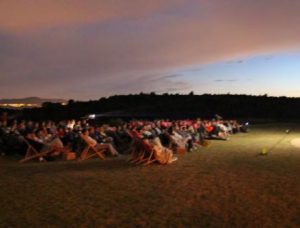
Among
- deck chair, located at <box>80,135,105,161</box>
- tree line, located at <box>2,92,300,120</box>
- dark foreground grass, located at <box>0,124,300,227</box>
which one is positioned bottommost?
dark foreground grass, located at <box>0,124,300,227</box>

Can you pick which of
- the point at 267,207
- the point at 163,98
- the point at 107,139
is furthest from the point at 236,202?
the point at 163,98

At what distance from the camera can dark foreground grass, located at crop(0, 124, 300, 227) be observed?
5.44m

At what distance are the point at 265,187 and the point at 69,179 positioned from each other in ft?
13.0

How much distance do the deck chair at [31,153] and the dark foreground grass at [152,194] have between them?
0.49 meters

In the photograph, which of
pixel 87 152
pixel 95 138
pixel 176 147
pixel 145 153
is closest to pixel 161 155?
pixel 145 153

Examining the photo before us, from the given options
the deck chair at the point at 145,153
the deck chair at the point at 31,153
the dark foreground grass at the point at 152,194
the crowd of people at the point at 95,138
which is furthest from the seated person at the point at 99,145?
the deck chair at the point at 145,153

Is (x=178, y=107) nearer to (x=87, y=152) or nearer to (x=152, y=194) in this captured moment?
(x=87, y=152)

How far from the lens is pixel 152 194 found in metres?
6.96

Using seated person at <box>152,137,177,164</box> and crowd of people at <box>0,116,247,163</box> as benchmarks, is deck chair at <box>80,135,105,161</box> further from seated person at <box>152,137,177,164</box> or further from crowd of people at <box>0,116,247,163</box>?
seated person at <box>152,137,177,164</box>

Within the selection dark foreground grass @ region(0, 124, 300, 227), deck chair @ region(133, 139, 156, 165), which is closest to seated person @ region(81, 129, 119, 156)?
dark foreground grass @ region(0, 124, 300, 227)

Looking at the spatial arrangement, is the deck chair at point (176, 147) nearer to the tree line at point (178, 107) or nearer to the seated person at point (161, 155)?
the seated person at point (161, 155)

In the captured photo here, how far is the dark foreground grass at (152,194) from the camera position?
17.8 feet

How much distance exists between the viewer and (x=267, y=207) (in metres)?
5.98

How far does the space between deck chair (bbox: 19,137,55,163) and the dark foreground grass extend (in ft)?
1.61
